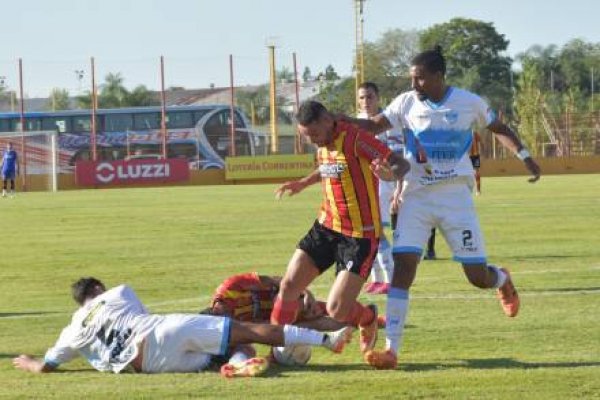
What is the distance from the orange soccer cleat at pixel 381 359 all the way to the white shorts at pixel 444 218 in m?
0.81

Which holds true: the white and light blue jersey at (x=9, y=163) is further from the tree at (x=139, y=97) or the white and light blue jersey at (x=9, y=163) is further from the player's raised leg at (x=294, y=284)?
the tree at (x=139, y=97)

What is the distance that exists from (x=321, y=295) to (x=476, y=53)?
9888 cm

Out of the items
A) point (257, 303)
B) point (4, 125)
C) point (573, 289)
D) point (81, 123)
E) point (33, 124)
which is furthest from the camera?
point (33, 124)

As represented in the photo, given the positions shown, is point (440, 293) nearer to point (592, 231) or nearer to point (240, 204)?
point (592, 231)

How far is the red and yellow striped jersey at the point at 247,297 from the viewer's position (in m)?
10.1

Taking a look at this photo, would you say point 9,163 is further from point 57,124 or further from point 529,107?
point 529,107

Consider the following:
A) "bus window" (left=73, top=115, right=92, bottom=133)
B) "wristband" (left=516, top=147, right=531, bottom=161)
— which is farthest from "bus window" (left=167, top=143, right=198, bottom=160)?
"wristband" (left=516, top=147, right=531, bottom=161)

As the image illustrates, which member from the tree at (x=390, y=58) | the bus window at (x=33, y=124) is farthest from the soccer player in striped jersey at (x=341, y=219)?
the tree at (x=390, y=58)

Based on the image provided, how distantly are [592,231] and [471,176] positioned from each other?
534 inches

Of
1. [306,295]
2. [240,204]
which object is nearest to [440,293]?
[306,295]

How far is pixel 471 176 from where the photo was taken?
9.59 metres

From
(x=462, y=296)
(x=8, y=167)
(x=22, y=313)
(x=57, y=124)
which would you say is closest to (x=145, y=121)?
(x=57, y=124)

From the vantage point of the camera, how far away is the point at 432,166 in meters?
9.41

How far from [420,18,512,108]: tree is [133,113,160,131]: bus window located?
3613 centimetres
